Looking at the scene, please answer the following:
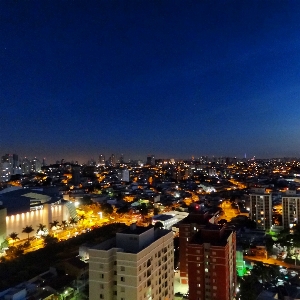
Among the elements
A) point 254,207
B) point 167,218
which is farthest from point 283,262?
point 167,218

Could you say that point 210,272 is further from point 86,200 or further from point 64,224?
point 86,200

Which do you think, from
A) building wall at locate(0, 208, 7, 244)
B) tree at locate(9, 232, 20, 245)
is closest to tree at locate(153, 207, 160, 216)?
tree at locate(9, 232, 20, 245)

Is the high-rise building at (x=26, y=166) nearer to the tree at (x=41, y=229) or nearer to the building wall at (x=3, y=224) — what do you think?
the tree at (x=41, y=229)

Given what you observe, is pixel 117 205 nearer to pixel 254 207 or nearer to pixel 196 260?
pixel 254 207

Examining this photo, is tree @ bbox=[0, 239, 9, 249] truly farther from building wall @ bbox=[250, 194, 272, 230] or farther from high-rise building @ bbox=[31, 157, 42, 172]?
high-rise building @ bbox=[31, 157, 42, 172]

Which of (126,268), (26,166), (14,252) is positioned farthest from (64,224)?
(26,166)

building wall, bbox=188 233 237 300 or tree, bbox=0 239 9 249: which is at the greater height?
building wall, bbox=188 233 237 300
